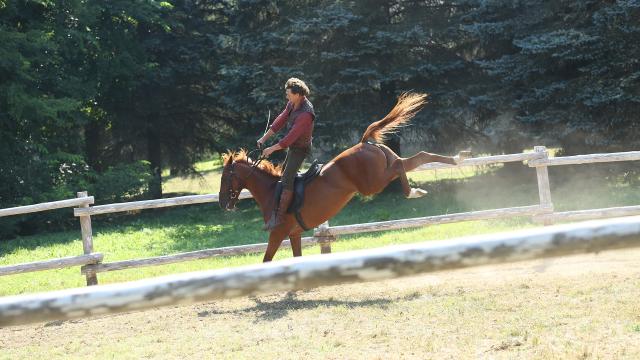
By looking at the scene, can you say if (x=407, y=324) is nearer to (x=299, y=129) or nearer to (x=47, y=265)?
(x=299, y=129)

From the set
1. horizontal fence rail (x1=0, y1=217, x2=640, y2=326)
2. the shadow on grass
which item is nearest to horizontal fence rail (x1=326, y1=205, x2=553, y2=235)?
the shadow on grass

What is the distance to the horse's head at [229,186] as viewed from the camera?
950 cm

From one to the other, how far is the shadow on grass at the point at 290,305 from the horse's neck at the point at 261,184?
137 cm

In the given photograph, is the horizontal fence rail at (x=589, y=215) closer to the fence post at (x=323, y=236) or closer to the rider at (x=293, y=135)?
the fence post at (x=323, y=236)

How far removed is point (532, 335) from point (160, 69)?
22289 mm

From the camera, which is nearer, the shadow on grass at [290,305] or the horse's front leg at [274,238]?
the shadow on grass at [290,305]

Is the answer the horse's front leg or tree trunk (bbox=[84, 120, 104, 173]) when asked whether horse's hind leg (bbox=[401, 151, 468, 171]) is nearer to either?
the horse's front leg

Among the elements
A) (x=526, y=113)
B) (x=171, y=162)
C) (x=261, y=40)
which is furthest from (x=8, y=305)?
(x=171, y=162)

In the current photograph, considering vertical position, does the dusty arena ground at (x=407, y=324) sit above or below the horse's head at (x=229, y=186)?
below

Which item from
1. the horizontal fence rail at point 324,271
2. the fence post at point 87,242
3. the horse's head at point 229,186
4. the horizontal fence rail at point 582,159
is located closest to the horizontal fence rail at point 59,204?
the fence post at point 87,242

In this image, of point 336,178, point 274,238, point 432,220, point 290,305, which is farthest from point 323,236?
point 290,305

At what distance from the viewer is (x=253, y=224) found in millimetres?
20562

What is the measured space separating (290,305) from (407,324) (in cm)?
203

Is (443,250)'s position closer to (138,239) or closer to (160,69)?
(138,239)
